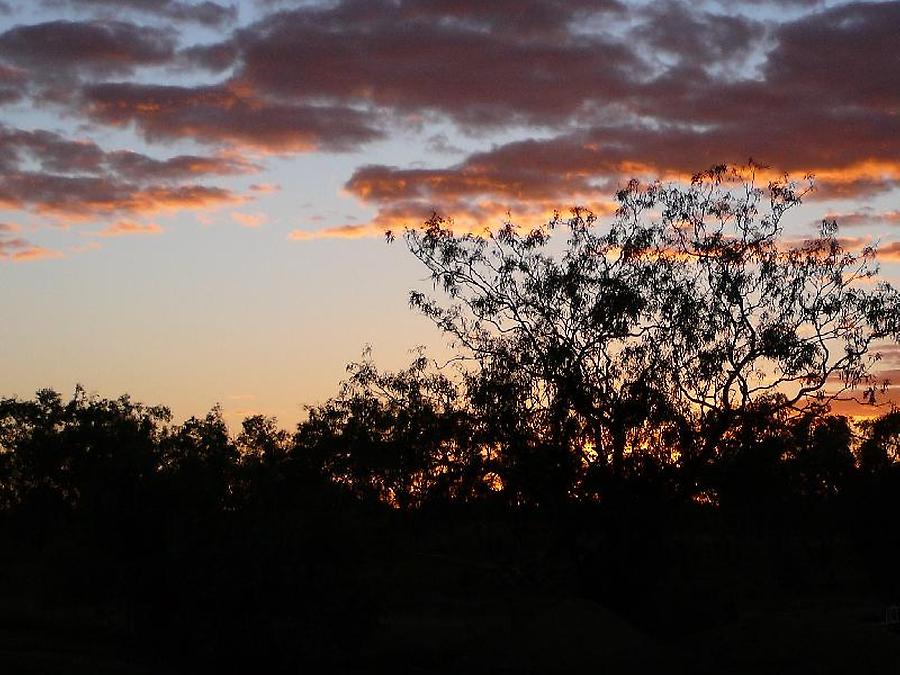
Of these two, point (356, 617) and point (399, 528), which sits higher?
point (399, 528)

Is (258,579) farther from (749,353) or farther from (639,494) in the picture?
(749,353)

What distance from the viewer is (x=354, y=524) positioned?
31.6m

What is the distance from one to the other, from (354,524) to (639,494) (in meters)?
9.09

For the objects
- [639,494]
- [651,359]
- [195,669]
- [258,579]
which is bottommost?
[195,669]

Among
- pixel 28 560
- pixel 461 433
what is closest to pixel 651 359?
pixel 461 433

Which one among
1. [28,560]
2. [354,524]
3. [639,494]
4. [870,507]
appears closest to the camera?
[354,524]

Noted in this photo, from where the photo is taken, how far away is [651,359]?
36.9 m

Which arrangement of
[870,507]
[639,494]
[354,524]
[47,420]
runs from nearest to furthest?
[354,524] < [639,494] < [870,507] < [47,420]

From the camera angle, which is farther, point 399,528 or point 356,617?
point 399,528

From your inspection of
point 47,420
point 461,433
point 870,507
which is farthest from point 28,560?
point 870,507

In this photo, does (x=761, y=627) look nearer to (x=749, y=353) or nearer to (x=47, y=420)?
(x=749, y=353)

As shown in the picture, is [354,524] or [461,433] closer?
[354,524]

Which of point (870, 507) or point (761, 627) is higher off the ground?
point (870, 507)

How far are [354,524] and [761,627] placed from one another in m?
10.6
